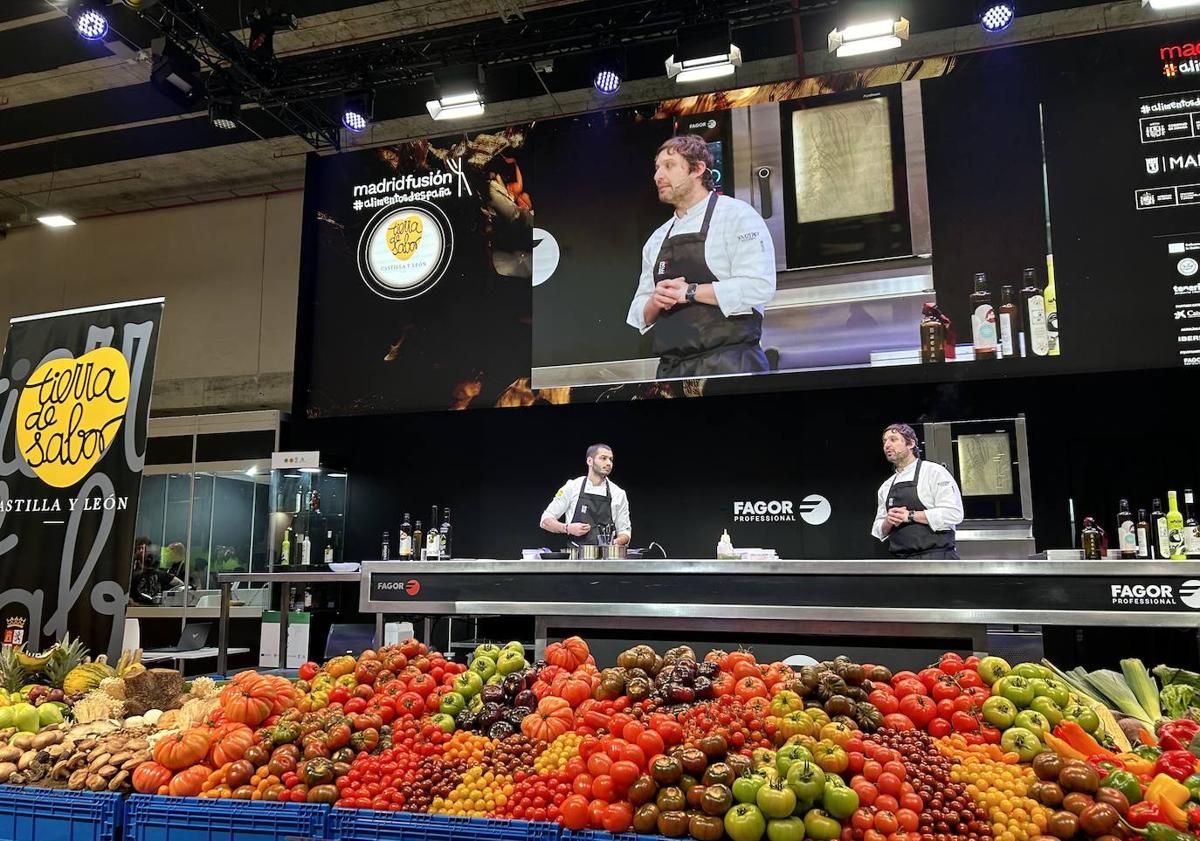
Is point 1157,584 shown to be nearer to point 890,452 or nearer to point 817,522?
point 890,452

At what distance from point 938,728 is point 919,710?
6cm

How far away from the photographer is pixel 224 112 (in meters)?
6.93

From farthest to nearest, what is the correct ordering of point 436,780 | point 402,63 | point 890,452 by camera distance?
point 402,63
point 890,452
point 436,780

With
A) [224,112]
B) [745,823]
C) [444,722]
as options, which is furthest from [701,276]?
[745,823]

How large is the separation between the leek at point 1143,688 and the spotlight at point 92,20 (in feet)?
22.0

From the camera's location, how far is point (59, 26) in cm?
713

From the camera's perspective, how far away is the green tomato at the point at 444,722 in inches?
91.9

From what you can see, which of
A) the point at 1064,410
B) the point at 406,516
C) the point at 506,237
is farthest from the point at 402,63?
the point at 1064,410

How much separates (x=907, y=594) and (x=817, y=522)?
305 centimetres

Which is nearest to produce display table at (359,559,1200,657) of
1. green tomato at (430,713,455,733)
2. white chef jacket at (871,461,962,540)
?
white chef jacket at (871,461,962,540)

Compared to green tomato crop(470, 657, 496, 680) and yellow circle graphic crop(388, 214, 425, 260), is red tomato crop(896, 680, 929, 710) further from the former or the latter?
yellow circle graphic crop(388, 214, 425, 260)

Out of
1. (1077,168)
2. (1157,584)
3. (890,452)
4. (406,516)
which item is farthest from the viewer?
(406,516)

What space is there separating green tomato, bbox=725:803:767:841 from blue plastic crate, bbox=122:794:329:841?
0.91 metres

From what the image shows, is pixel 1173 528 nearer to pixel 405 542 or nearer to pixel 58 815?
pixel 405 542
